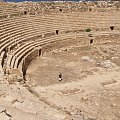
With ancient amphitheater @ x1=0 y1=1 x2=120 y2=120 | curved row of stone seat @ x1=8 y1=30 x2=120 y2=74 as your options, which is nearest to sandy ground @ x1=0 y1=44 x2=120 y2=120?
ancient amphitheater @ x1=0 y1=1 x2=120 y2=120

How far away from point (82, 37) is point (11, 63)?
10.6 m

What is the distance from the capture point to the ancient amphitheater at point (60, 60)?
1631 centimetres

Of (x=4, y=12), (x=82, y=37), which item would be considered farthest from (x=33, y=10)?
(x=82, y=37)

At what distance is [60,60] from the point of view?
87.5ft

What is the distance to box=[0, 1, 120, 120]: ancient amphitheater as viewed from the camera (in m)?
16.3

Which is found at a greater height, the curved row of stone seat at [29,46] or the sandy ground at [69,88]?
the curved row of stone seat at [29,46]

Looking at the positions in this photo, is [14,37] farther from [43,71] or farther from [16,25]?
[43,71]

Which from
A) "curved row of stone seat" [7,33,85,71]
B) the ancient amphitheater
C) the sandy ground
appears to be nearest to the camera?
the sandy ground

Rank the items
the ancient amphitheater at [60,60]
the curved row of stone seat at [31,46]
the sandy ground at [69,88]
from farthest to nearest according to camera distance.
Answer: the curved row of stone seat at [31,46] → the ancient amphitheater at [60,60] → the sandy ground at [69,88]

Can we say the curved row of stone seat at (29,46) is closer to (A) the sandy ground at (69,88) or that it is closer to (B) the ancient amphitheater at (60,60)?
(B) the ancient amphitheater at (60,60)

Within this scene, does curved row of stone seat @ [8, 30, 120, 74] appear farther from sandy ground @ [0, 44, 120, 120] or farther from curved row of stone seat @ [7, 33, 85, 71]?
sandy ground @ [0, 44, 120, 120]

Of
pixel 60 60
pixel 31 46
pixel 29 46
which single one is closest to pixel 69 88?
pixel 60 60

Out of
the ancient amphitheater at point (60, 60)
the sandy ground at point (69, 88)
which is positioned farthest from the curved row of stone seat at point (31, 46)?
the sandy ground at point (69, 88)

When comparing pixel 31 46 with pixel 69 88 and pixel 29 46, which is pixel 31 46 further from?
pixel 69 88
